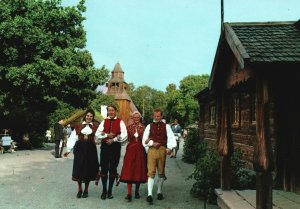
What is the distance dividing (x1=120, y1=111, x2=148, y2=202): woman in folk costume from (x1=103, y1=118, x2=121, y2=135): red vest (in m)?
0.26

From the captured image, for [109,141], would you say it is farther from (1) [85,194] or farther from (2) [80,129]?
(1) [85,194]

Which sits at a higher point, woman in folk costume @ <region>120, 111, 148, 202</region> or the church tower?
the church tower

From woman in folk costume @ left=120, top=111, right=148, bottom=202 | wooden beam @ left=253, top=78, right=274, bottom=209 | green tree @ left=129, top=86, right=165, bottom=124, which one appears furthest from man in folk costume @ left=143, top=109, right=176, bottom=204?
green tree @ left=129, top=86, right=165, bottom=124

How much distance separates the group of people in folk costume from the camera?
351 inches

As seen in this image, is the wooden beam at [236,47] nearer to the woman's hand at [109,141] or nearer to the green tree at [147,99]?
the woman's hand at [109,141]

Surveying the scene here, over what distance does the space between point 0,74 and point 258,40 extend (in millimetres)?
21187

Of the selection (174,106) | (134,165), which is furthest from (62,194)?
(174,106)

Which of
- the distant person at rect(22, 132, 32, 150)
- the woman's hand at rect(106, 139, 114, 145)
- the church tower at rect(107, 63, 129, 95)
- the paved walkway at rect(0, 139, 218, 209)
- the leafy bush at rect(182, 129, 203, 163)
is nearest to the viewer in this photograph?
the paved walkway at rect(0, 139, 218, 209)

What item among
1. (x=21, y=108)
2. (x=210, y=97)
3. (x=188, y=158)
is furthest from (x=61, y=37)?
(x=188, y=158)

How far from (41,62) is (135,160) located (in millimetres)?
17219

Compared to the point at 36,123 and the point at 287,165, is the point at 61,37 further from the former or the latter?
the point at 287,165

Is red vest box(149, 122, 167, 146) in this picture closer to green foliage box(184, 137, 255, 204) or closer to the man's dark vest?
green foliage box(184, 137, 255, 204)

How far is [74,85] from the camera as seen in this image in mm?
26469

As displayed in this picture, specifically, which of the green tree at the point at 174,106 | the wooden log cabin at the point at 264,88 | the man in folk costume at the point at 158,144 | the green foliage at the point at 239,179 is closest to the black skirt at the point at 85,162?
the man in folk costume at the point at 158,144
